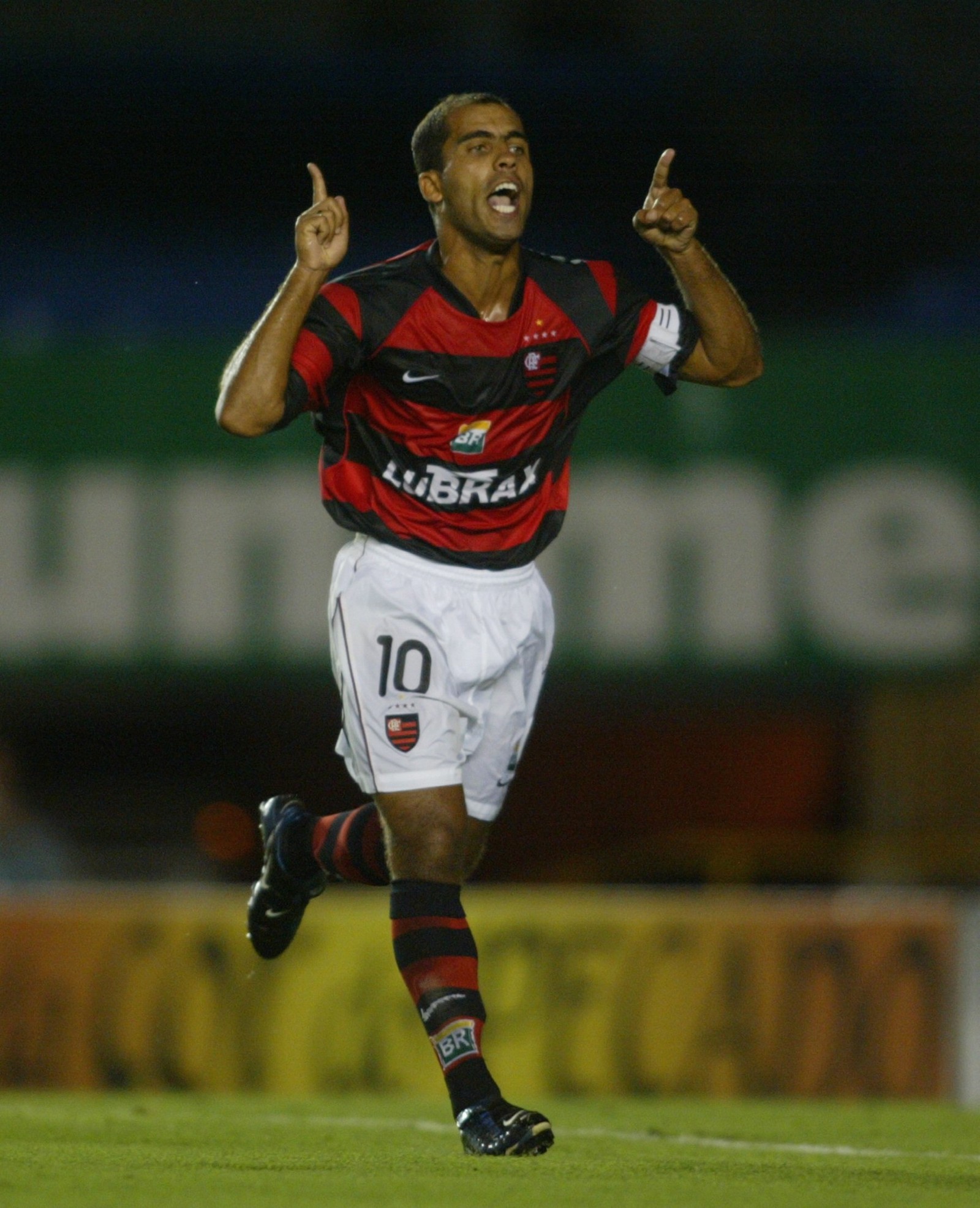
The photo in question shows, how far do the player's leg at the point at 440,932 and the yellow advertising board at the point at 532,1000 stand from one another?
123 inches

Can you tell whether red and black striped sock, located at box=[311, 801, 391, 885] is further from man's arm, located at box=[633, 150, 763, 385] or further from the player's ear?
the player's ear

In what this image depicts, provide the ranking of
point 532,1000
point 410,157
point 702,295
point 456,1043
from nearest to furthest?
point 456,1043, point 702,295, point 532,1000, point 410,157

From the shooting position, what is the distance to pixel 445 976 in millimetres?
4621

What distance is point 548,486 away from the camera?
5.02m

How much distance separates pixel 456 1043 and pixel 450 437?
1313 mm

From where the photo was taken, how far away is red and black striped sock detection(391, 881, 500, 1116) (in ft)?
14.8

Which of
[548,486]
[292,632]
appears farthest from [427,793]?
[292,632]

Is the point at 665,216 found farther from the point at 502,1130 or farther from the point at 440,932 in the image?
the point at 502,1130

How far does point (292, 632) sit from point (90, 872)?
3876mm

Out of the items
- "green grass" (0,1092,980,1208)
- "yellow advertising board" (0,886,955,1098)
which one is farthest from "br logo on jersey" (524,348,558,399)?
"yellow advertising board" (0,886,955,1098)

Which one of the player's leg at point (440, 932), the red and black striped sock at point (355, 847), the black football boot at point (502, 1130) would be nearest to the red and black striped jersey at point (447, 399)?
the player's leg at point (440, 932)

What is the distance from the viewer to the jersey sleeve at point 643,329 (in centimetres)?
505

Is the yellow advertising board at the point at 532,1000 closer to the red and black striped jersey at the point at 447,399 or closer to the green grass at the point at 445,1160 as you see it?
the green grass at the point at 445,1160

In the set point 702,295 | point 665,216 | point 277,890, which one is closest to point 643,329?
point 702,295
